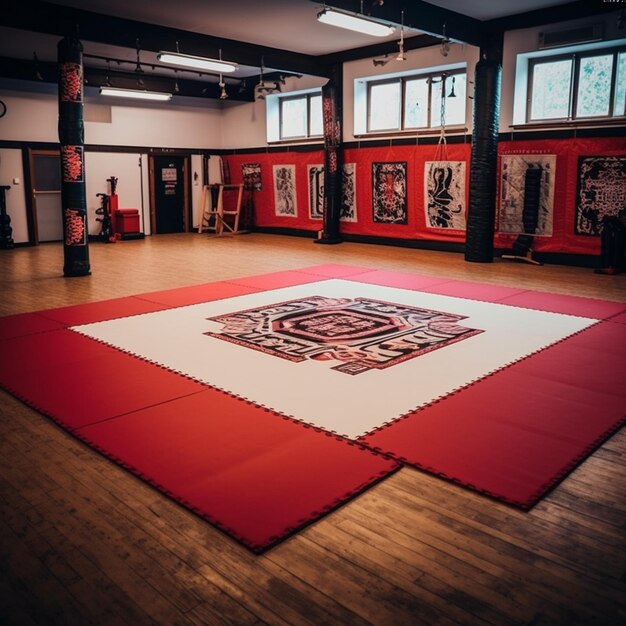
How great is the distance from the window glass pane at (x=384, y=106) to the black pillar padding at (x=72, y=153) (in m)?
5.79

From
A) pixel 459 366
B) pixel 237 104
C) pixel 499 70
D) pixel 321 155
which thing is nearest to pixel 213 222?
pixel 237 104

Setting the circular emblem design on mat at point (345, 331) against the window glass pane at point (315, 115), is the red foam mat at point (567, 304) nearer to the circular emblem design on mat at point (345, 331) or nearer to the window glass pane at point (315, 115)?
the circular emblem design on mat at point (345, 331)

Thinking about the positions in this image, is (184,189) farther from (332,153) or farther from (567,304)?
(567,304)

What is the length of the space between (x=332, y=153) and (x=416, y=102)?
1811mm

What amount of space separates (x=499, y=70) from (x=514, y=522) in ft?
26.0

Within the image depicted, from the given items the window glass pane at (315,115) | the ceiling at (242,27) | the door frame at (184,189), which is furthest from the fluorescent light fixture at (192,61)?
the door frame at (184,189)

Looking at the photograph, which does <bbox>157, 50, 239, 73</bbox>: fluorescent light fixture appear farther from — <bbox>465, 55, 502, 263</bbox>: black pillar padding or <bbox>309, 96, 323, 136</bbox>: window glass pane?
<bbox>465, 55, 502, 263</bbox>: black pillar padding

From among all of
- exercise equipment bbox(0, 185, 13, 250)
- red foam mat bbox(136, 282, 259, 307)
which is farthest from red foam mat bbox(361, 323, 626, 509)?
exercise equipment bbox(0, 185, 13, 250)

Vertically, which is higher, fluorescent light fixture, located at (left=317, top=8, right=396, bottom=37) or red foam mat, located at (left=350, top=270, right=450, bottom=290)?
fluorescent light fixture, located at (left=317, top=8, right=396, bottom=37)

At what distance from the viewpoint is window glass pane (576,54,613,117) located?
8586 mm

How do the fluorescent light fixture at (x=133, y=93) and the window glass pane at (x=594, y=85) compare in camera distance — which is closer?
the window glass pane at (x=594, y=85)

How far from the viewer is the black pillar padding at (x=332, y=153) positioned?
1144 centimetres

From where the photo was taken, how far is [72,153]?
25.5ft

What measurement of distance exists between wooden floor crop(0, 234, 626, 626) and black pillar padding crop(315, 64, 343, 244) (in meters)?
9.11
